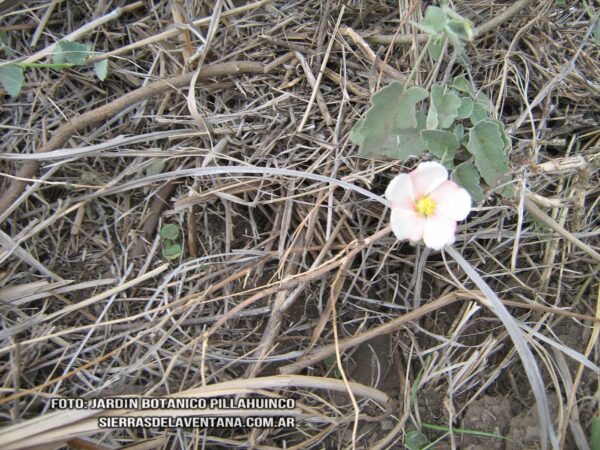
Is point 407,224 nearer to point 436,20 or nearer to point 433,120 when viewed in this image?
point 433,120

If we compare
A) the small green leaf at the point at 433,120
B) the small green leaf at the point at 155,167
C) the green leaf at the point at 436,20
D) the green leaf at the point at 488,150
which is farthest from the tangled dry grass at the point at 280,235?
the green leaf at the point at 436,20

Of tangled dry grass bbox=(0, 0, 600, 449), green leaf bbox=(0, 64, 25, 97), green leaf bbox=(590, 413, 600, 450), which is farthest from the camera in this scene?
green leaf bbox=(0, 64, 25, 97)

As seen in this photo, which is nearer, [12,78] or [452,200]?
[452,200]

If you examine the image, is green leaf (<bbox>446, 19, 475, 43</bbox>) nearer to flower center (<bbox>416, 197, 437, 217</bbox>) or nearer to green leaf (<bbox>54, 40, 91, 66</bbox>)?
flower center (<bbox>416, 197, 437, 217</bbox>)

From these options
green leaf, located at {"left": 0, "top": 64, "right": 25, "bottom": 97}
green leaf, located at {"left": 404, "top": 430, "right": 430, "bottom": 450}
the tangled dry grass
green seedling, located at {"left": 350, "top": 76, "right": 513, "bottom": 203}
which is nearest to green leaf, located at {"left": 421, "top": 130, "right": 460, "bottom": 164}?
green seedling, located at {"left": 350, "top": 76, "right": 513, "bottom": 203}

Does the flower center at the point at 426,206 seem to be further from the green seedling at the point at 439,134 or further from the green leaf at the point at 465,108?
the green leaf at the point at 465,108

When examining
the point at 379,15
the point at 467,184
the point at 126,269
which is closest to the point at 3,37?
the point at 126,269

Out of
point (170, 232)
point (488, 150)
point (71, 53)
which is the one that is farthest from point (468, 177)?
point (71, 53)
